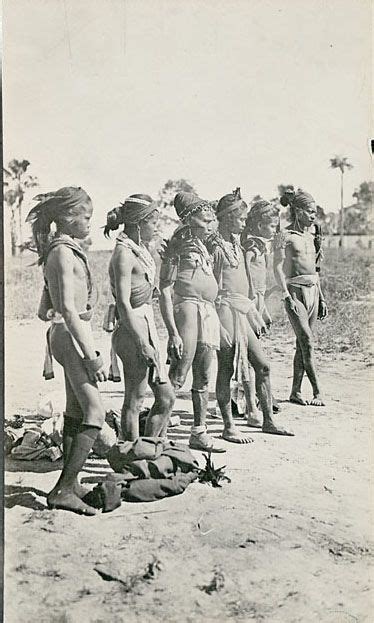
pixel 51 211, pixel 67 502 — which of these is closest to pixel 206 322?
pixel 51 211

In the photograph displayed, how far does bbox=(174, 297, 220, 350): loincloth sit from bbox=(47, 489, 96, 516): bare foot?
0.72 metres

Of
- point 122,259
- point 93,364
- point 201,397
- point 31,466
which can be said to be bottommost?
point 31,466

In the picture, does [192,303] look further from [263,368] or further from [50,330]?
[50,330]

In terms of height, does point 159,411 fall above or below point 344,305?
below

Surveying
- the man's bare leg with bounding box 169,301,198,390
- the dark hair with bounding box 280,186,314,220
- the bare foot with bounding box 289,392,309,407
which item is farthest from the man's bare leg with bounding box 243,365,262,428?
the dark hair with bounding box 280,186,314,220

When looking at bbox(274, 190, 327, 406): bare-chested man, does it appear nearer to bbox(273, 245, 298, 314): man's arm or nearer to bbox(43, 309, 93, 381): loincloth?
bbox(273, 245, 298, 314): man's arm

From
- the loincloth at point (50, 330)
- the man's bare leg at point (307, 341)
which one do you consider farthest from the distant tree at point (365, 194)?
the loincloth at point (50, 330)

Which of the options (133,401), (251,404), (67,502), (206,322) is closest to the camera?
(67,502)

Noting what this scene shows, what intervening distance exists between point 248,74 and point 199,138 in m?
0.31

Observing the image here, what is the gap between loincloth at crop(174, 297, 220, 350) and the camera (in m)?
2.91

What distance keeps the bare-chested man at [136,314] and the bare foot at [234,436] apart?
251 mm

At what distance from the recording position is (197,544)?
2.75 m

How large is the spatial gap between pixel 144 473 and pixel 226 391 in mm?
457

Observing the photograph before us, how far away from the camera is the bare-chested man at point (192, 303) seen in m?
2.88
